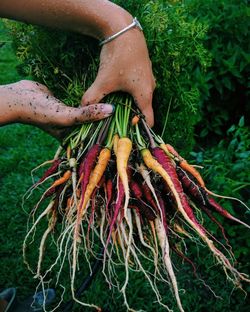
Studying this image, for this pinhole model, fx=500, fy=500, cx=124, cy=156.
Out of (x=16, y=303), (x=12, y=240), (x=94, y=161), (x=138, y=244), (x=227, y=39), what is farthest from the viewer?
(x=227, y=39)

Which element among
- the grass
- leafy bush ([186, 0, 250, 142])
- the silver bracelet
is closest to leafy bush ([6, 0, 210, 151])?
the silver bracelet

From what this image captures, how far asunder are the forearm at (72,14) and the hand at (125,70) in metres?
0.05

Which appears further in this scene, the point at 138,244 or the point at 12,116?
the point at 138,244

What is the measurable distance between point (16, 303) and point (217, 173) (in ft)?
3.46

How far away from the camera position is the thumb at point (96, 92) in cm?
152

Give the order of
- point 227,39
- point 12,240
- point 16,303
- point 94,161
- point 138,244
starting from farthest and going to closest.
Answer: point 227,39, point 12,240, point 16,303, point 138,244, point 94,161

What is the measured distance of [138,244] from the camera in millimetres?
1639

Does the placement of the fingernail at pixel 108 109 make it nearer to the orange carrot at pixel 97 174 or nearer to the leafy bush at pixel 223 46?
the orange carrot at pixel 97 174

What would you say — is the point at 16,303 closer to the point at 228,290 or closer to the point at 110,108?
the point at 228,290

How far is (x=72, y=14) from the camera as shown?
1.48 metres

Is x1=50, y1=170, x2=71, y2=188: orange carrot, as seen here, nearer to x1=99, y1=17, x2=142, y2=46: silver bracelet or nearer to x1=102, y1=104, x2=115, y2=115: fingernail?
x1=102, y1=104, x2=115, y2=115: fingernail

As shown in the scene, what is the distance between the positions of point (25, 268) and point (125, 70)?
130 cm

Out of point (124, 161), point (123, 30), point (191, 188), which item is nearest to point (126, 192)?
point (124, 161)

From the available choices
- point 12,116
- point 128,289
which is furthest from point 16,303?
point 12,116
